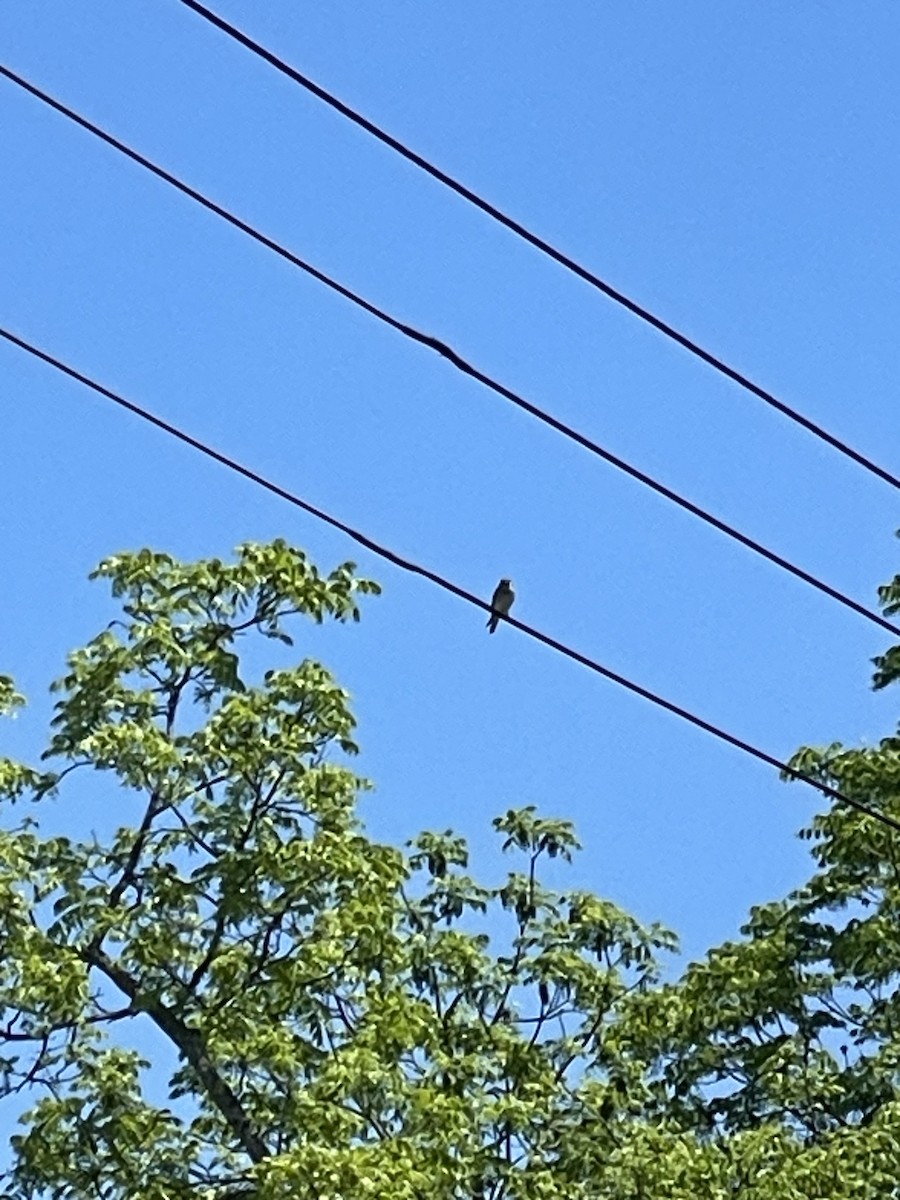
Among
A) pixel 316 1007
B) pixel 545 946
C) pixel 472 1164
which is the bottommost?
pixel 472 1164

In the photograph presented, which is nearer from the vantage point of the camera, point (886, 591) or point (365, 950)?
point (365, 950)

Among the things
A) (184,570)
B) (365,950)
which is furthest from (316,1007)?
(184,570)

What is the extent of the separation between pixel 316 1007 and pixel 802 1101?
4080 millimetres

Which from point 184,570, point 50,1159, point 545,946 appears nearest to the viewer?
point 50,1159

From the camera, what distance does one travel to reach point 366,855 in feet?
55.9

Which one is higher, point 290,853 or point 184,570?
point 184,570

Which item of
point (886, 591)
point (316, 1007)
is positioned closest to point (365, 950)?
point (316, 1007)

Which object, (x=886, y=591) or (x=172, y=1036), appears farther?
(x=886, y=591)

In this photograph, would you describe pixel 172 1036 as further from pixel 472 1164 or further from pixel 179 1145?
pixel 472 1164

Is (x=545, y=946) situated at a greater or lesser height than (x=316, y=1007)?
greater

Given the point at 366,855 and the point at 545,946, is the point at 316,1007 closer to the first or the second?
the point at 366,855

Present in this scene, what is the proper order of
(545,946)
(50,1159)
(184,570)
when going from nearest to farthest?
(50,1159)
(184,570)
(545,946)

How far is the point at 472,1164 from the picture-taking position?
53.7 ft

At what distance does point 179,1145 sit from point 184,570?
3.85m
